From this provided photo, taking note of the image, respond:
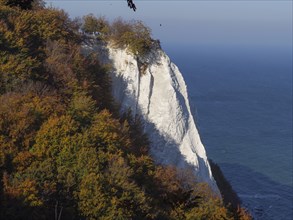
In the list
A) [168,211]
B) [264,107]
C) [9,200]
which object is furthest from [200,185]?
[264,107]

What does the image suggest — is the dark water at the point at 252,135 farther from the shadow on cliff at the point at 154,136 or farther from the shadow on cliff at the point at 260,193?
the shadow on cliff at the point at 154,136

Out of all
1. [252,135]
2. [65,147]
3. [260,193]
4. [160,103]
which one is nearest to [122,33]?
[160,103]

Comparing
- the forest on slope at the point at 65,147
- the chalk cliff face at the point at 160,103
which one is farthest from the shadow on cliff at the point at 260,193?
the forest on slope at the point at 65,147

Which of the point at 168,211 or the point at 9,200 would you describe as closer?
the point at 9,200

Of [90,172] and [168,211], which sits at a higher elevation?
[90,172]

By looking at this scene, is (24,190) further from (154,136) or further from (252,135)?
(252,135)

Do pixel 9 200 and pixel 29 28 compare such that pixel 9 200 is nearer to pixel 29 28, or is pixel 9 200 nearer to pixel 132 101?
pixel 29 28
